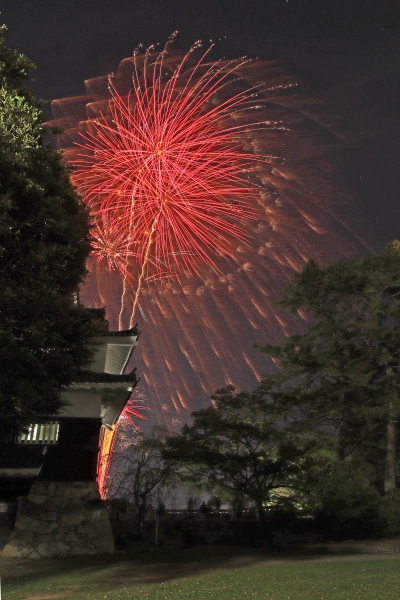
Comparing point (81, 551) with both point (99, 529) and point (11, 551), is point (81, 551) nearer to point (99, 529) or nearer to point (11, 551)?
point (99, 529)

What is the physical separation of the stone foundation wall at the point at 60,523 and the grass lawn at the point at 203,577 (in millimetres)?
643

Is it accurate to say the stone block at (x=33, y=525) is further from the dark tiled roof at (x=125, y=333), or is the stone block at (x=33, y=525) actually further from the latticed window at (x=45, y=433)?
the dark tiled roof at (x=125, y=333)

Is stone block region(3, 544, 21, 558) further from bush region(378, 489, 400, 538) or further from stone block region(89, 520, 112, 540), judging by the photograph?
bush region(378, 489, 400, 538)

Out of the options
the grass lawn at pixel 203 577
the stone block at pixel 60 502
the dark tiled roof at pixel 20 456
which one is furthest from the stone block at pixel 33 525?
the dark tiled roof at pixel 20 456

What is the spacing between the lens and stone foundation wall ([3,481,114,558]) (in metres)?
17.8

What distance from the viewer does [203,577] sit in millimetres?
13562

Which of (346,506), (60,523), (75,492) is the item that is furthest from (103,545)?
(346,506)

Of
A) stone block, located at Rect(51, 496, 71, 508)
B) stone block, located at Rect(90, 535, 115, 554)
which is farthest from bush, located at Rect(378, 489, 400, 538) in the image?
stone block, located at Rect(51, 496, 71, 508)

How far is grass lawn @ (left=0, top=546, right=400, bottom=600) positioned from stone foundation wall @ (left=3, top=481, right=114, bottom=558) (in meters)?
0.64

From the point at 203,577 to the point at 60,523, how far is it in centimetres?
659

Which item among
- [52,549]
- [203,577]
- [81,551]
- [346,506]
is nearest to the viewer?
[203,577]

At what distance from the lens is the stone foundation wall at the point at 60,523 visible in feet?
58.5

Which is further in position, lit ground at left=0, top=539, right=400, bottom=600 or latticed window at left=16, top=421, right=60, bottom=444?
latticed window at left=16, top=421, right=60, bottom=444

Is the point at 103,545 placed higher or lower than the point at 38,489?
lower
